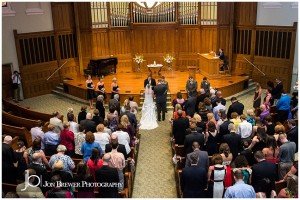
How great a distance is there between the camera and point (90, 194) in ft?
16.9

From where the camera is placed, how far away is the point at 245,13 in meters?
15.4

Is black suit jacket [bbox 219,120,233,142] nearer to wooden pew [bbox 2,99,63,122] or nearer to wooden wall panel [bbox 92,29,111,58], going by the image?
wooden pew [bbox 2,99,63,122]

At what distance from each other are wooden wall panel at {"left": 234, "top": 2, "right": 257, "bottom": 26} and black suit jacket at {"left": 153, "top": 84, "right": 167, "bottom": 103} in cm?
660

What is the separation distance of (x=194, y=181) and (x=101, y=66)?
36.8ft

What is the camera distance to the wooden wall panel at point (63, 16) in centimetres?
1532

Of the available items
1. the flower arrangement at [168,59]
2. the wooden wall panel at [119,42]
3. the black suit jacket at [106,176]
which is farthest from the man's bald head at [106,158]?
the wooden wall panel at [119,42]

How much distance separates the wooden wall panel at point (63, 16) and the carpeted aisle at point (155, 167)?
24.8 feet

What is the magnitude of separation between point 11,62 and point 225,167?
38.0 ft

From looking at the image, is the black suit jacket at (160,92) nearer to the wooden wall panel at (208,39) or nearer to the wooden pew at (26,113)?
the wooden pew at (26,113)

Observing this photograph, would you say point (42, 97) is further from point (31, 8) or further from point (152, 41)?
point (152, 41)

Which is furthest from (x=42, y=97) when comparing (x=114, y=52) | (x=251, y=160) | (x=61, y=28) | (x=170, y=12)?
(x=251, y=160)

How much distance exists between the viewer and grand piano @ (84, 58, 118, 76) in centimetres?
1557

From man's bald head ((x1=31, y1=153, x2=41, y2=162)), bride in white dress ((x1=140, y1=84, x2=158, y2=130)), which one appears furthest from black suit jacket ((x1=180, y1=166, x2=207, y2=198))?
bride in white dress ((x1=140, y1=84, x2=158, y2=130))

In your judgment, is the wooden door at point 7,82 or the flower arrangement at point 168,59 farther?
the flower arrangement at point 168,59
